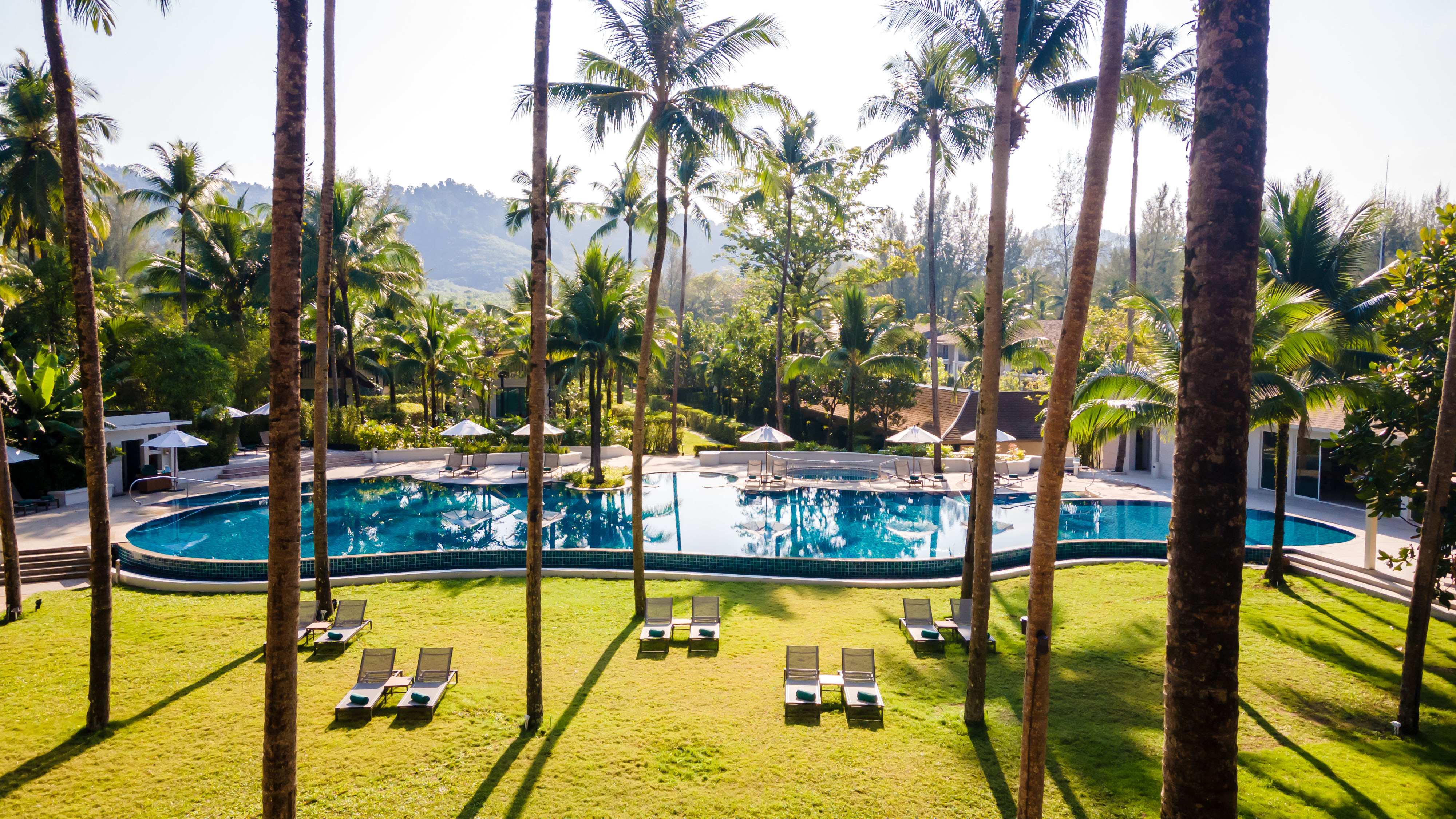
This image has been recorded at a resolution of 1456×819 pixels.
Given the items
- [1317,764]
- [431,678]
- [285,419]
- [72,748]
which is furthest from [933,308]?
[72,748]

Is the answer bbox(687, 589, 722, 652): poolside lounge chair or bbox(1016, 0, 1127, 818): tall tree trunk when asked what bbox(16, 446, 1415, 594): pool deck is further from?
bbox(1016, 0, 1127, 818): tall tree trunk

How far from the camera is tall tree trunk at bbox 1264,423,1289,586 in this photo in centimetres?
1244

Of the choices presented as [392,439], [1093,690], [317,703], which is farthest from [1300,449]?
[392,439]

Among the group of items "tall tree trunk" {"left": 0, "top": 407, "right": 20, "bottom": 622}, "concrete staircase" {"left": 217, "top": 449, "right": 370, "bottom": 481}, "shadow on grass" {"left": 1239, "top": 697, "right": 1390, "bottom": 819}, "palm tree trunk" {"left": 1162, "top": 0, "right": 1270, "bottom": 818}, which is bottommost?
"shadow on grass" {"left": 1239, "top": 697, "right": 1390, "bottom": 819}

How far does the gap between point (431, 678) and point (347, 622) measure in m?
2.95

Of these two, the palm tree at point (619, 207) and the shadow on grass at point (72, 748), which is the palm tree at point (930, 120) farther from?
the shadow on grass at point (72, 748)

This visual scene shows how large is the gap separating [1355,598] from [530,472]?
46.2ft

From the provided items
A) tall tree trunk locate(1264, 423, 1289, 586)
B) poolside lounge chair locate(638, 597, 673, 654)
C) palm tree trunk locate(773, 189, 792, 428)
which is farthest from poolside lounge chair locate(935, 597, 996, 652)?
palm tree trunk locate(773, 189, 792, 428)

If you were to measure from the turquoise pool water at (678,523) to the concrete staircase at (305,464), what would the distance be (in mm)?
2163

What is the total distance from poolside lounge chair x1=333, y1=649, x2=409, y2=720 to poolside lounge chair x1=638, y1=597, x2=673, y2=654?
10.3ft

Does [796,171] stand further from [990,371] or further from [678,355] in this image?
[990,371]

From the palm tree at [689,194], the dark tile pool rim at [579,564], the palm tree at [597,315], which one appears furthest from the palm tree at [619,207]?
the dark tile pool rim at [579,564]

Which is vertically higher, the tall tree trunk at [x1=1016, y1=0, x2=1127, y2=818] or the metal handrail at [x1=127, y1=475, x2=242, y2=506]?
the tall tree trunk at [x1=1016, y1=0, x2=1127, y2=818]

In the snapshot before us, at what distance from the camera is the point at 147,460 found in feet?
75.6
